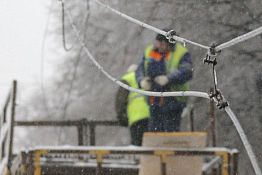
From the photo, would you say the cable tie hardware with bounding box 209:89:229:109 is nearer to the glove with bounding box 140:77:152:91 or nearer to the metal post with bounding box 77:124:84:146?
the glove with bounding box 140:77:152:91

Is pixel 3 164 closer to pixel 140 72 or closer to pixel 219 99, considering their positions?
pixel 140 72

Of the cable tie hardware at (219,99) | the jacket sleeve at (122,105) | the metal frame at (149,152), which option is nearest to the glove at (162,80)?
the jacket sleeve at (122,105)

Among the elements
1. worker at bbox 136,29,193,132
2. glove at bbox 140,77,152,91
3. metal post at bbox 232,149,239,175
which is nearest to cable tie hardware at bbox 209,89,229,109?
metal post at bbox 232,149,239,175

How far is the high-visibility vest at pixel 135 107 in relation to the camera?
809 cm

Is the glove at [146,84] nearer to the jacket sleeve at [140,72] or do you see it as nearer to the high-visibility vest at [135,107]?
the jacket sleeve at [140,72]

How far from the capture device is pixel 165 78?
7629 millimetres

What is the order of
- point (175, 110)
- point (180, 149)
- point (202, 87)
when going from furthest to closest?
point (202, 87), point (175, 110), point (180, 149)

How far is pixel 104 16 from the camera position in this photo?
65.3 ft

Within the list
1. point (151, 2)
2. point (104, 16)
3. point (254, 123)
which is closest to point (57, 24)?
point (104, 16)

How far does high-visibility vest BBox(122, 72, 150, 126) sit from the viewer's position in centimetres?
809

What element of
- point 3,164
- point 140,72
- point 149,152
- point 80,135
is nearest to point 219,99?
point 149,152

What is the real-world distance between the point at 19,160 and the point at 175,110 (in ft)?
5.48

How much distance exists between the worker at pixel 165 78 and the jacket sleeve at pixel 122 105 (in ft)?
1.89

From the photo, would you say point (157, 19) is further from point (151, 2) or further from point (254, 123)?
point (254, 123)
